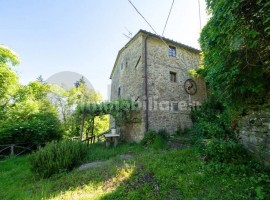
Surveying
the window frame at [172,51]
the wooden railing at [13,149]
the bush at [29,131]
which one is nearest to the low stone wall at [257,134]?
the window frame at [172,51]

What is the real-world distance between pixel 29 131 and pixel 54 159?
4764 millimetres

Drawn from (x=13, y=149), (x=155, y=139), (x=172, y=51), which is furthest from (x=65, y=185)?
(x=172, y=51)

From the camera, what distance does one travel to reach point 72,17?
6.29m

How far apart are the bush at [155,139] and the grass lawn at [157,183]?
222 centimetres

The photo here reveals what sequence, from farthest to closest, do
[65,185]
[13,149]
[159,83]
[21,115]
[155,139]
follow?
[21,115], [159,83], [13,149], [155,139], [65,185]

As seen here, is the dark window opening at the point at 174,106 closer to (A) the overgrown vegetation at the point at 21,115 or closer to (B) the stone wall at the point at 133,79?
(B) the stone wall at the point at 133,79

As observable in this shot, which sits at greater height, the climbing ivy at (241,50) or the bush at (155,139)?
the climbing ivy at (241,50)

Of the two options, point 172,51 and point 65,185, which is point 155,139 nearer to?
point 65,185

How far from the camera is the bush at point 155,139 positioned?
6747 millimetres

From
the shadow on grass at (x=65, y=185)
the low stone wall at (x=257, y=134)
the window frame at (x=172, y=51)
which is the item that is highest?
the window frame at (x=172, y=51)

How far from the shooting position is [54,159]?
4703 mm

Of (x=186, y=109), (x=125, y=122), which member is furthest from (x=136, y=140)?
(x=186, y=109)

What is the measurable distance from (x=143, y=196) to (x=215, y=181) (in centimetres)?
151

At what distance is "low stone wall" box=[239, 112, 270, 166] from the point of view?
297cm
